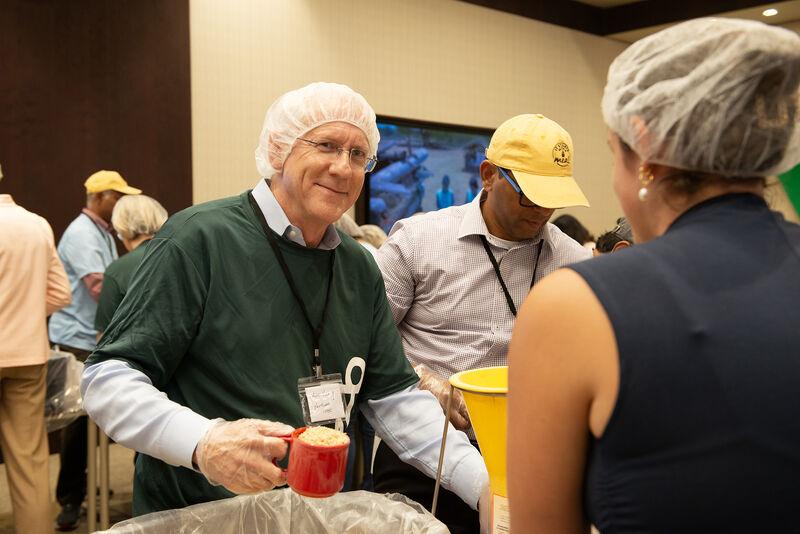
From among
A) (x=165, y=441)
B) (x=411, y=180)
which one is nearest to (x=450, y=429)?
(x=165, y=441)

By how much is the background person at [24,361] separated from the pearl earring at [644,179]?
309 centimetres

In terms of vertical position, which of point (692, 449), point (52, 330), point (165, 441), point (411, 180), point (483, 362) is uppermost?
point (692, 449)

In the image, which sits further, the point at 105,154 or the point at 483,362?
the point at 105,154

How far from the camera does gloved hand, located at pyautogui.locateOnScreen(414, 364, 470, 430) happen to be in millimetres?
1876

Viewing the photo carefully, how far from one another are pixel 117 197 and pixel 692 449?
14.0 feet

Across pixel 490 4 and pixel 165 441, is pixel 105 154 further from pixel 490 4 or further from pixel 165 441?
pixel 165 441

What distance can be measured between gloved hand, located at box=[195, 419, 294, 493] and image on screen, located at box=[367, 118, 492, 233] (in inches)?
193

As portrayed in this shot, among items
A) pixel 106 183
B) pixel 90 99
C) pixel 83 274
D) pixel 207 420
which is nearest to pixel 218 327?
pixel 207 420

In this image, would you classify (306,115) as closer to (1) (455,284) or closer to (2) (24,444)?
(1) (455,284)

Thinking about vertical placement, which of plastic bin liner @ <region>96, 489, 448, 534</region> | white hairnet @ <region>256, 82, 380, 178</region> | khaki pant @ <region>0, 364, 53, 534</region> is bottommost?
khaki pant @ <region>0, 364, 53, 534</region>

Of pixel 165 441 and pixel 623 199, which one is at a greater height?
pixel 623 199

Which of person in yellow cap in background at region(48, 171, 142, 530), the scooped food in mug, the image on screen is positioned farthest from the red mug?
the image on screen

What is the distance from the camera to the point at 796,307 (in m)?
0.80

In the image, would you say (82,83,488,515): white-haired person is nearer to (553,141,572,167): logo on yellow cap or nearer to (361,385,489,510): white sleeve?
(361,385,489,510): white sleeve
